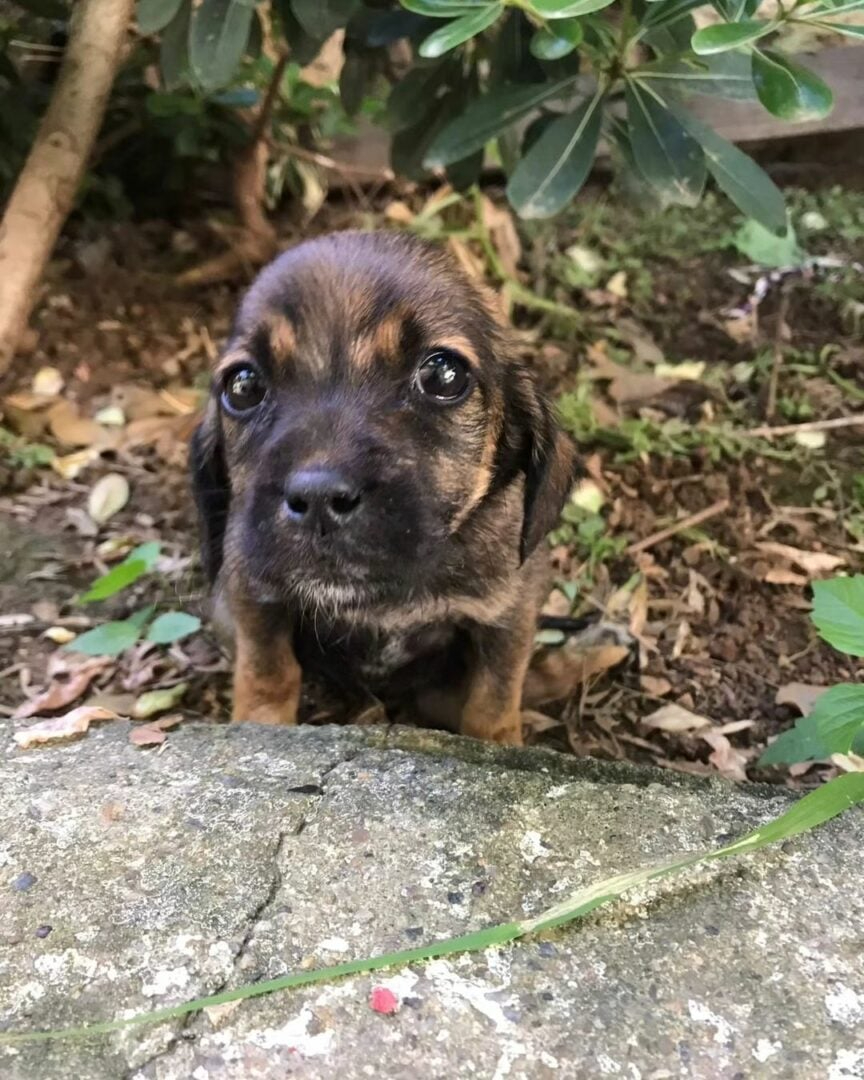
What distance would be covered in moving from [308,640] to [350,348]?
104 centimetres

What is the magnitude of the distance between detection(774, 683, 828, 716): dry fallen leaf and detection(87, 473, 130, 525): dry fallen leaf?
2.56 meters

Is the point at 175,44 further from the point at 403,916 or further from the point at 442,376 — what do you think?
the point at 403,916

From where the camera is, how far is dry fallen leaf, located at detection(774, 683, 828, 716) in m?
3.19

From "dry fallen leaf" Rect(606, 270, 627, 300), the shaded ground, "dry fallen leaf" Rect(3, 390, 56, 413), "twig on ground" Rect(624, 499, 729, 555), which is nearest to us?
the shaded ground

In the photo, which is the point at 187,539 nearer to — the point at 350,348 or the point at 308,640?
the point at 308,640

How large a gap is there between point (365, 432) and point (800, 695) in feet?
5.73

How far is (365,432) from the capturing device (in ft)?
7.79

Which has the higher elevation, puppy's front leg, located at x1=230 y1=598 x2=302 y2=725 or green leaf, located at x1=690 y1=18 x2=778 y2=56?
green leaf, located at x1=690 y1=18 x2=778 y2=56

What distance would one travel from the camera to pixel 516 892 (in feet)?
6.09

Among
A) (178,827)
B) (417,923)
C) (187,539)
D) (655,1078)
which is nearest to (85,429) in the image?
(187,539)

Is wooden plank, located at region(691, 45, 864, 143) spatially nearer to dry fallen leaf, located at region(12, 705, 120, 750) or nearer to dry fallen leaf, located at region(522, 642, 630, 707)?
dry fallen leaf, located at region(522, 642, 630, 707)

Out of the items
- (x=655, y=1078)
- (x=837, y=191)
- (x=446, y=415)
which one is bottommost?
(x=655, y=1078)

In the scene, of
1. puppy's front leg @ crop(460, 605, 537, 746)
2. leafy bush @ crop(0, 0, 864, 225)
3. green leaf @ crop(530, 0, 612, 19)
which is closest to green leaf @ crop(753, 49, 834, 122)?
leafy bush @ crop(0, 0, 864, 225)

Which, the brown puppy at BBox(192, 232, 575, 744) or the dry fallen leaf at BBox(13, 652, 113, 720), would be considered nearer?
the brown puppy at BBox(192, 232, 575, 744)
